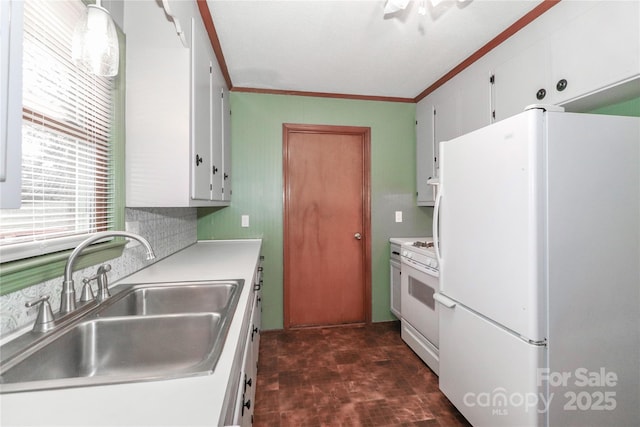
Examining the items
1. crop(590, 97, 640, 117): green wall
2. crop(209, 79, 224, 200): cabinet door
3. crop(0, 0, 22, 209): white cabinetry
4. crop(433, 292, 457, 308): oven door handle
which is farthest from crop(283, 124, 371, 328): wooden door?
crop(0, 0, 22, 209): white cabinetry

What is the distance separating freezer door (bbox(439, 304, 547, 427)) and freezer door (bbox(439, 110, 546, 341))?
Result: 3.2 inches

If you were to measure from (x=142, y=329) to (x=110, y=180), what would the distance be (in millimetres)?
786

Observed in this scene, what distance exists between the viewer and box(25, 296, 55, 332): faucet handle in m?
0.82

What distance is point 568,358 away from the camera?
1151mm

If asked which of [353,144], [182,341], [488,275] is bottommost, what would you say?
[182,341]

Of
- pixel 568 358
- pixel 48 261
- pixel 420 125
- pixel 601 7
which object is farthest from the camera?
pixel 420 125

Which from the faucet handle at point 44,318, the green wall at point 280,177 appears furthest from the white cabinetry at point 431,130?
the faucet handle at point 44,318

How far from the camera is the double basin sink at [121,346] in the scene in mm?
685

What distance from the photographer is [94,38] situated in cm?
76

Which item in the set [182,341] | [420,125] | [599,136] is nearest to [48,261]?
[182,341]

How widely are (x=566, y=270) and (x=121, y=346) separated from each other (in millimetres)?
1693

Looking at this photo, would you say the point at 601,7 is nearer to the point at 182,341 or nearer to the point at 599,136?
the point at 599,136

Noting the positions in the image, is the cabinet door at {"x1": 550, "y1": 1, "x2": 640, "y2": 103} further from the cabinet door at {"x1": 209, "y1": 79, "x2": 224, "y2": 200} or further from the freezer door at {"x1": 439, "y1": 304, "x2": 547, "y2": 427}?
the cabinet door at {"x1": 209, "y1": 79, "x2": 224, "y2": 200}

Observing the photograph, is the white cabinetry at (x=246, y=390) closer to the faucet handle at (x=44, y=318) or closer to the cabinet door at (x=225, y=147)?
the faucet handle at (x=44, y=318)
